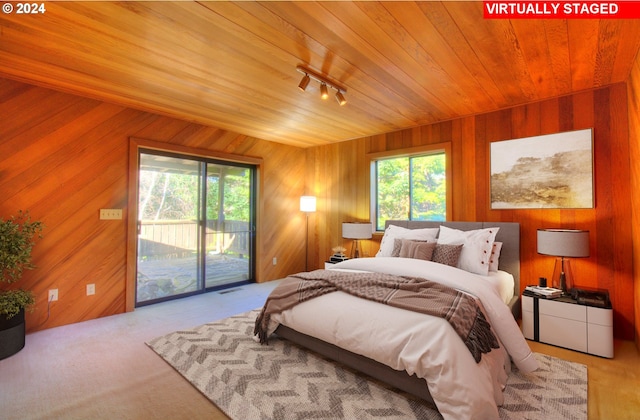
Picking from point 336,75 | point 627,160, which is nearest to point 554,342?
point 627,160

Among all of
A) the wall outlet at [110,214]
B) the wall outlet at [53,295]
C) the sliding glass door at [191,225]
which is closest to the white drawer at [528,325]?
the sliding glass door at [191,225]

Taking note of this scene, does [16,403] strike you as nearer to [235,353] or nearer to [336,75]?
[235,353]

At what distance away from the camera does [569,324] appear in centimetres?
255

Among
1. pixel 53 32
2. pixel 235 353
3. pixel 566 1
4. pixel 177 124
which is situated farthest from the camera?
pixel 177 124

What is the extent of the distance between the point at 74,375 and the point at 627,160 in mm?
4881

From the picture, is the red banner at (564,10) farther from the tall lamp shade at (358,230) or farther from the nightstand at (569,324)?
the tall lamp shade at (358,230)

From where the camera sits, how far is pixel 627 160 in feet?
8.91

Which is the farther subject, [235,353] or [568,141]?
[568,141]

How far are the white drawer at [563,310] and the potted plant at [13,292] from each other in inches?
177

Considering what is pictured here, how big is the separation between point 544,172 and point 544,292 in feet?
4.16

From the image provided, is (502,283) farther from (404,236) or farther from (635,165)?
(635,165)

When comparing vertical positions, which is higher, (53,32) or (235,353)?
(53,32)

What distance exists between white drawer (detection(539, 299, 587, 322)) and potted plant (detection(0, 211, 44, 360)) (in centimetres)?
449

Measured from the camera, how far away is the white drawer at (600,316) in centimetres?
238
